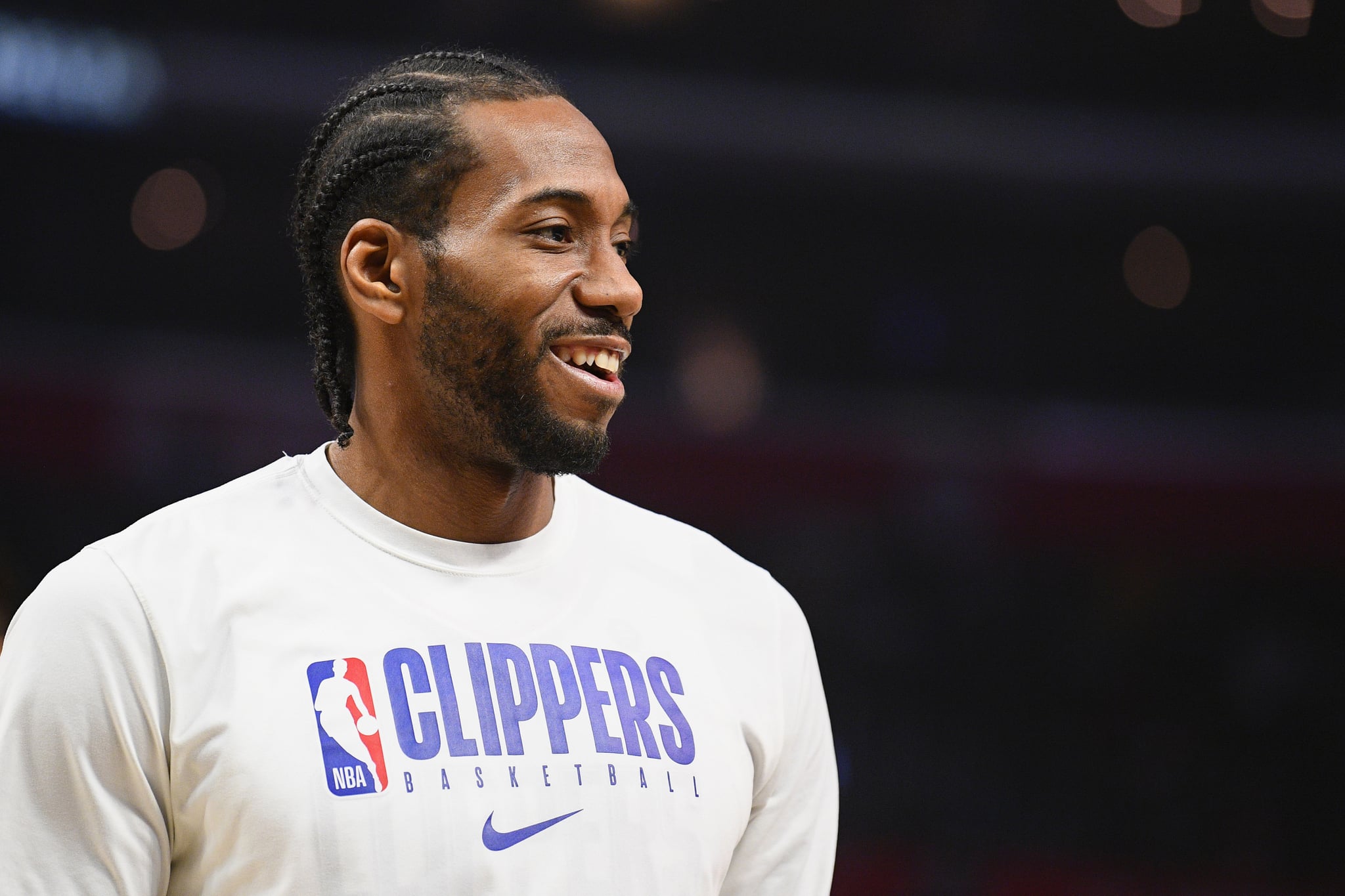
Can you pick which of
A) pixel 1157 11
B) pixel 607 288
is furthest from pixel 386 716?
pixel 1157 11

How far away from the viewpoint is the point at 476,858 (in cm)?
103

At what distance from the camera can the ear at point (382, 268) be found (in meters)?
1.18

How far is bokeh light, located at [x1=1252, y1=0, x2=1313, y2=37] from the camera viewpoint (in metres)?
6.05

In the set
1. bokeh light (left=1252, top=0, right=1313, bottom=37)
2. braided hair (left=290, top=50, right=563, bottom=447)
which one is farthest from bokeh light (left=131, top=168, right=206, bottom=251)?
braided hair (left=290, top=50, right=563, bottom=447)

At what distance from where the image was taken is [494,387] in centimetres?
115

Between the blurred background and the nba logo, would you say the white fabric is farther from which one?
the blurred background

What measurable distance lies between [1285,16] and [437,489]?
6.18 m

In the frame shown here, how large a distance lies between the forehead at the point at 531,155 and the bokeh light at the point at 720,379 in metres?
4.74

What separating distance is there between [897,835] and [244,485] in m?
4.19

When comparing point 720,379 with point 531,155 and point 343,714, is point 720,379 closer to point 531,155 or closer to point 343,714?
point 531,155

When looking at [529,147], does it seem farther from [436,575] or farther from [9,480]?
[9,480]

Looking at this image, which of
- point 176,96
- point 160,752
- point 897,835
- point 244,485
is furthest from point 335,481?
point 176,96

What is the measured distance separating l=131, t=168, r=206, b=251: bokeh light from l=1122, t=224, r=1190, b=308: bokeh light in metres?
4.48

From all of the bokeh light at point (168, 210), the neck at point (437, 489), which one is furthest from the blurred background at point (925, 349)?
the neck at point (437, 489)
